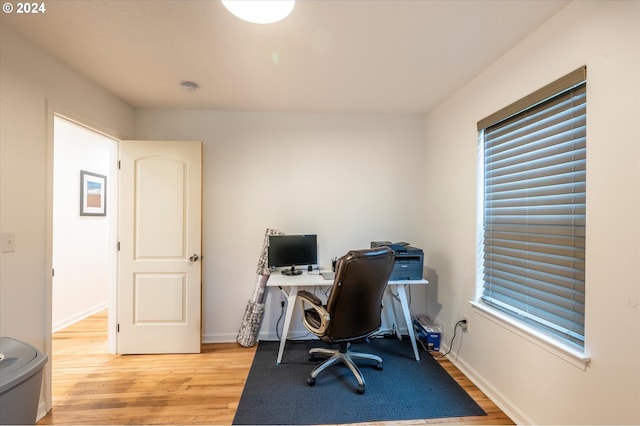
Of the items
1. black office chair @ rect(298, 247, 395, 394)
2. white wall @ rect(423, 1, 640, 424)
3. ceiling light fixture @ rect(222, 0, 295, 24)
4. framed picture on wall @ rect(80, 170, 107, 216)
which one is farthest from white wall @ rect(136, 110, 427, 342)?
ceiling light fixture @ rect(222, 0, 295, 24)

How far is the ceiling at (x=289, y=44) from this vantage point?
1.45 m

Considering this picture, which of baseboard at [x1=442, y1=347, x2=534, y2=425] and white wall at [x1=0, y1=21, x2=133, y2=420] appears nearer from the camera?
white wall at [x1=0, y1=21, x2=133, y2=420]

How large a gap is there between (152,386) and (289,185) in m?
2.11

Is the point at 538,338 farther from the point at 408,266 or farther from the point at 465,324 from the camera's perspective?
the point at 408,266

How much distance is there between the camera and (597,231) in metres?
1.27

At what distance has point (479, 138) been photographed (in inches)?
84.7

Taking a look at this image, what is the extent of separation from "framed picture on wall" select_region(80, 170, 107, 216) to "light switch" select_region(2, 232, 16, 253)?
230 cm

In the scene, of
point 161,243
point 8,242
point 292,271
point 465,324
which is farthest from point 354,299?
point 8,242

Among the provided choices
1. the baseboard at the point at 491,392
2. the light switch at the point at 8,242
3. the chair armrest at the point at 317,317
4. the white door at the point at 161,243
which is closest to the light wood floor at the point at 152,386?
the baseboard at the point at 491,392

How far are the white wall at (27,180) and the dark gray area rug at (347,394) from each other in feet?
4.78

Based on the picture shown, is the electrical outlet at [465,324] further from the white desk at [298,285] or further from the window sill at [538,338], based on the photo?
the white desk at [298,285]

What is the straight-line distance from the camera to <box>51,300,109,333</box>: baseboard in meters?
3.08

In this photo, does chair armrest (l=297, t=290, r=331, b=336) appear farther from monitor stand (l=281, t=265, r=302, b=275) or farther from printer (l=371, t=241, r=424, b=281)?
printer (l=371, t=241, r=424, b=281)

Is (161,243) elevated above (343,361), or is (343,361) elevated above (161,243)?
(161,243)
